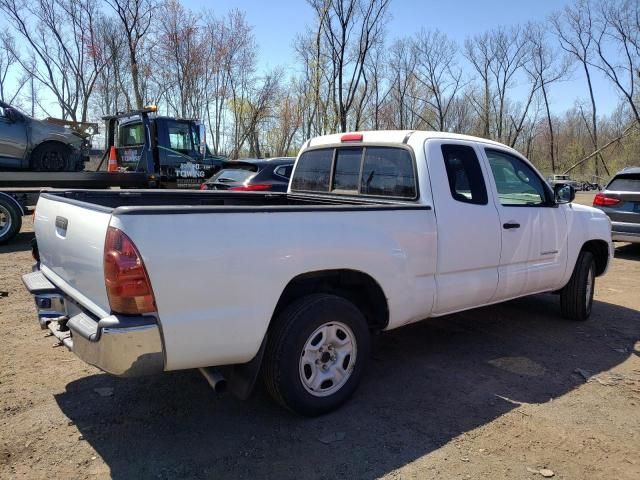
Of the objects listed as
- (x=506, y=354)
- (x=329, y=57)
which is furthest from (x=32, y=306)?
(x=329, y=57)

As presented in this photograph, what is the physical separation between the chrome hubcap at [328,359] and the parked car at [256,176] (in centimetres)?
608

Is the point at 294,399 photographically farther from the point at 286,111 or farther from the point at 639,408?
the point at 286,111

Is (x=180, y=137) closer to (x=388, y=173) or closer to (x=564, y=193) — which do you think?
(x=388, y=173)

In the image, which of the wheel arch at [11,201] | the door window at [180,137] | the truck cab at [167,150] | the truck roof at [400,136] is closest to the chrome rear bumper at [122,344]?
the truck roof at [400,136]

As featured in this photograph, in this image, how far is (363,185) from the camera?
4461 millimetres

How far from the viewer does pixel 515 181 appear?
15.8 ft

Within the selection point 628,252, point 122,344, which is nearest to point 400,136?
point 122,344

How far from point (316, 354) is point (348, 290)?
1.95 feet

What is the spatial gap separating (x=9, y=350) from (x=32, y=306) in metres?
1.36

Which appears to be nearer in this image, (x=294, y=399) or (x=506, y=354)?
(x=294, y=399)

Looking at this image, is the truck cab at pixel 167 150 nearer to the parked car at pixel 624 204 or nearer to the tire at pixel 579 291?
the parked car at pixel 624 204

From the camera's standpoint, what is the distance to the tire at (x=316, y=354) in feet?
10.2

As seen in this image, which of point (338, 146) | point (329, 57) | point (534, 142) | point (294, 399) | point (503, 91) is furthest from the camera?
point (534, 142)

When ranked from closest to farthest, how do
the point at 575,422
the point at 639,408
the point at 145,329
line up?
the point at 145,329, the point at 575,422, the point at 639,408
